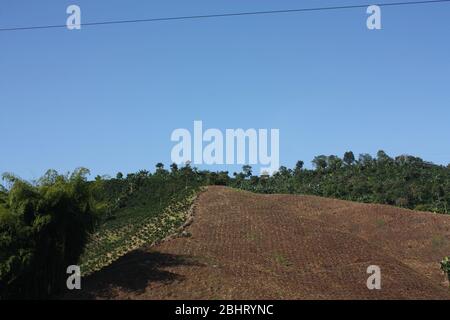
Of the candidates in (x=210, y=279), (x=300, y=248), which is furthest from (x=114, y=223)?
(x=210, y=279)

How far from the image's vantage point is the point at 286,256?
24578mm

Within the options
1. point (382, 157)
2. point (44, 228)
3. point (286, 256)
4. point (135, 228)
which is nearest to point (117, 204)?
point (135, 228)

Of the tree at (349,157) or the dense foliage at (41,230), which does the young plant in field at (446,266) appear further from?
the tree at (349,157)

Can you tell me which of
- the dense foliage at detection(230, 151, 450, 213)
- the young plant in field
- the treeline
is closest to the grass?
the treeline

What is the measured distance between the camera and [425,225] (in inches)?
1256

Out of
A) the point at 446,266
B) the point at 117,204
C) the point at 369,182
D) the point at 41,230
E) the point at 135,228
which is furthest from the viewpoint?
the point at 369,182

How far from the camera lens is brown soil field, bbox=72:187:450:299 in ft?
65.5

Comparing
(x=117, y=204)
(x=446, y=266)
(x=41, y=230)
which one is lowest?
(x=446, y=266)

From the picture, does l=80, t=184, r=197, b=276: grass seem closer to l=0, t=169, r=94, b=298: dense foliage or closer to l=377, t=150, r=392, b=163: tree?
l=0, t=169, r=94, b=298: dense foliage

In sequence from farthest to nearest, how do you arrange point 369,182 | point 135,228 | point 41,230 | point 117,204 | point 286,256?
point 369,182, point 117,204, point 135,228, point 286,256, point 41,230

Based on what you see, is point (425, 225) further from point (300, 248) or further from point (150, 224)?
point (150, 224)

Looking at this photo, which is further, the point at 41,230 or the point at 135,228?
the point at 135,228

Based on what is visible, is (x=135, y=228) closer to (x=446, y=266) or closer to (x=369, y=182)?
(x=446, y=266)

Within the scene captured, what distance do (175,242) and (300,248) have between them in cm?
540
